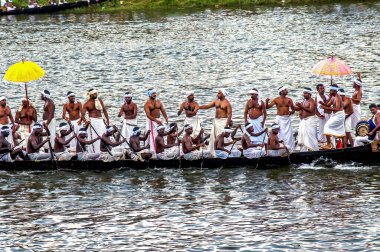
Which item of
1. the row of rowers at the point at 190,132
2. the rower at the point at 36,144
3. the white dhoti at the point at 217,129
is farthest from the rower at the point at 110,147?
the white dhoti at the point at 217,129

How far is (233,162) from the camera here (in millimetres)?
30281

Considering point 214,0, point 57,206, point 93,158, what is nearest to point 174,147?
point 93,158

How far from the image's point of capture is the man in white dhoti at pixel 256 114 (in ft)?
101

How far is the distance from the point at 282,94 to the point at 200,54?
2666 cm

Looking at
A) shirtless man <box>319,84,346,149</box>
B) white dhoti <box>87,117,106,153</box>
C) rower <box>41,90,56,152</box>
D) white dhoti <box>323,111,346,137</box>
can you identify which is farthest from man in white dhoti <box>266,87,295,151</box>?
rower <box>41,90,56,152</box>

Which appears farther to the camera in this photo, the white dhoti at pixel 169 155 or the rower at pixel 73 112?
the rower at pixel 73 112

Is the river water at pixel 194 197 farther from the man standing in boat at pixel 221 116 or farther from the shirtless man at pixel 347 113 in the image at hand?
the shirtless man at pixel 347 113

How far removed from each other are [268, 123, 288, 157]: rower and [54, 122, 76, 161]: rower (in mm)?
6188

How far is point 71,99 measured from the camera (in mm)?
31969

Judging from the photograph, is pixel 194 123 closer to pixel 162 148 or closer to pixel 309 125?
pixel 162 148

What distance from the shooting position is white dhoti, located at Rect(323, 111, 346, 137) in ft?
Result: 98.2

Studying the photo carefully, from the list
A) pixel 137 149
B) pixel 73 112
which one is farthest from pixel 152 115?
pixel 73 112

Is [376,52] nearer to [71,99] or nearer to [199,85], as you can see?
[199,85]

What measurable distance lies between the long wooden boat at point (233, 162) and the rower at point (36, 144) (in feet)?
0.64
